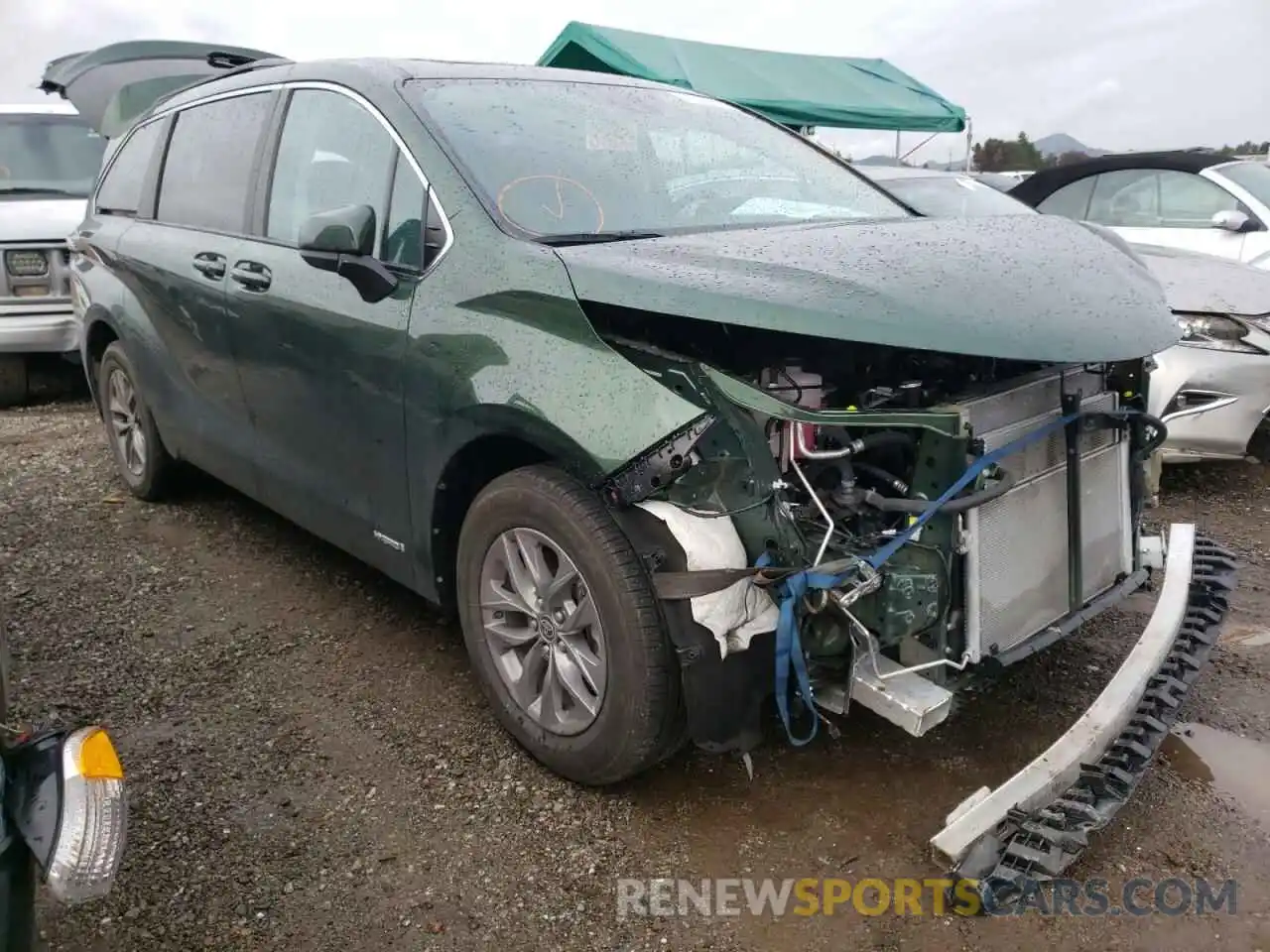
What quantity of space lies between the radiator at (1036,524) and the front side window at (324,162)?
1.80 m

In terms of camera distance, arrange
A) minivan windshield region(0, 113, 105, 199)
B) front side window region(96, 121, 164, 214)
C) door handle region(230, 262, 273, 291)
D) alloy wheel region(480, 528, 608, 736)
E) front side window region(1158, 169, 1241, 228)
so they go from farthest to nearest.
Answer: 1. minivan windshield region(0, 113, 105, 199)
2. front side window region(1158, 169, 1241, 228)
3. front side window region(96, 121, 164, 214)
4. door handle region(230, 262, 273, 291)
5. alloy wheel region(480, 528, 608, 736)

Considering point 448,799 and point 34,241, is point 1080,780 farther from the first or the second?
point 34,241

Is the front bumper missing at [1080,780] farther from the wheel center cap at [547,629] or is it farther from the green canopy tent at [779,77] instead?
the green canopy tent at [779,77]

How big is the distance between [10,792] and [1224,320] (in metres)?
4.89

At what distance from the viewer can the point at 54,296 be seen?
6.89 meters

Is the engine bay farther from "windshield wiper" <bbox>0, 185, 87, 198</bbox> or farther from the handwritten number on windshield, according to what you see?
"windshield wiper" <bbox>0, 185, 87, 198</bbox>

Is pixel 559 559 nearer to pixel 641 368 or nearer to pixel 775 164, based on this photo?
pixel 641 368

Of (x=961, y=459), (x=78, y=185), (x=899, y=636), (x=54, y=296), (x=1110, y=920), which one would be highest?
(x=78, y=185)

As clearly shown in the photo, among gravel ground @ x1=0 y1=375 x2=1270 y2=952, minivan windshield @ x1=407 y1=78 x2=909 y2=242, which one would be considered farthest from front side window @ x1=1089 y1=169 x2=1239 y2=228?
minivan windshield @ x1=407 y1=78 x2=909 y2=242

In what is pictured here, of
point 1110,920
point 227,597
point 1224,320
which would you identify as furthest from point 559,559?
point 1224,320

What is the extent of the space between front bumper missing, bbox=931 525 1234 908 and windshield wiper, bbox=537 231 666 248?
5.17 feet

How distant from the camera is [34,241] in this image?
685 centimetres

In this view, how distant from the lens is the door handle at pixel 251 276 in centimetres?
322

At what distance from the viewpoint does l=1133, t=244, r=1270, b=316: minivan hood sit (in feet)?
15.0
